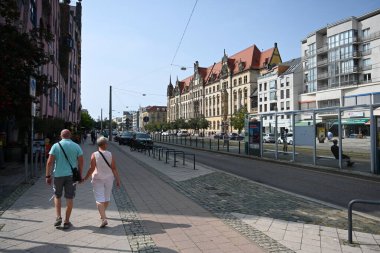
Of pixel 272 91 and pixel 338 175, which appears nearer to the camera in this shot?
pixel 338 175

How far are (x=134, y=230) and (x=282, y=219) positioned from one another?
9.39 ft

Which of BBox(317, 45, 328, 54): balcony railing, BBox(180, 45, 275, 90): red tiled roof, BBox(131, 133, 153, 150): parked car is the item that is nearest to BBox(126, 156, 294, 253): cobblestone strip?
BBox(131, 133, 153, 150): parked car

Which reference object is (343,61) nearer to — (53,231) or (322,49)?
(322,49)

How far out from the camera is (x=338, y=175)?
49.0ft

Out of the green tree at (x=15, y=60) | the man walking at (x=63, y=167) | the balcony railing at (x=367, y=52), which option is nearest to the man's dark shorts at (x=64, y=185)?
the man walking at (x=63, y=167)

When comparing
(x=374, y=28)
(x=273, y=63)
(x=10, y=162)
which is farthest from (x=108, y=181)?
(x=273, y=63)

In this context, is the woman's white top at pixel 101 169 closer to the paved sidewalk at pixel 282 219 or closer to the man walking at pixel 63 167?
the man walking at pixel 63 167

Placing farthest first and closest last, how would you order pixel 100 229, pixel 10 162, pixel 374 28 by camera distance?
pixel 374 28 < pixel 10 162 < pixel 100 229

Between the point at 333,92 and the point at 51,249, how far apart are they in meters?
62.5

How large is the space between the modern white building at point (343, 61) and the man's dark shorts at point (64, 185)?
4986 cm

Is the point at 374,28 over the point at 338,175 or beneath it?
over

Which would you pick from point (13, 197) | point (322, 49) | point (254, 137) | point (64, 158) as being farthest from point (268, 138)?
point (322, 49)

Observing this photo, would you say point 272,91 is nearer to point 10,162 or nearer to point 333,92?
point 333,92

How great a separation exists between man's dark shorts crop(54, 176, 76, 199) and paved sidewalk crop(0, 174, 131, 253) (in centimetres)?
54
